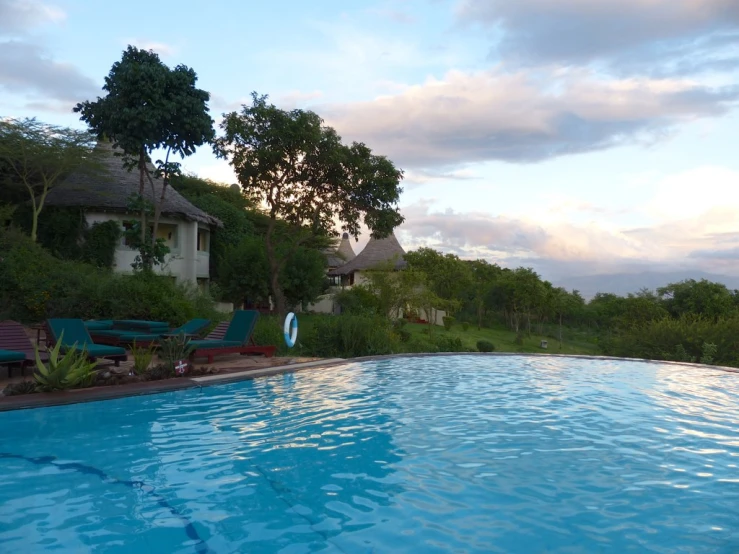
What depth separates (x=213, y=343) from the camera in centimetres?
1216

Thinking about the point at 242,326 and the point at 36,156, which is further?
the point at 36,156

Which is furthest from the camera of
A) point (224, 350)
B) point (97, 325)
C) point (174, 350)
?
point (97, 325)

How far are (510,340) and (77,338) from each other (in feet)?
88.1

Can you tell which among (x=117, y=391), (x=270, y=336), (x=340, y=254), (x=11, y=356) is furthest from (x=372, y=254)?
(x=117, y=391)

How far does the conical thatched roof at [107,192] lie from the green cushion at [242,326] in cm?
1509

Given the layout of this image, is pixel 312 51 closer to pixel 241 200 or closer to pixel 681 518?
pixel 681 518

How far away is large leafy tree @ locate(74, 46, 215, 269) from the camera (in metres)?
20.2

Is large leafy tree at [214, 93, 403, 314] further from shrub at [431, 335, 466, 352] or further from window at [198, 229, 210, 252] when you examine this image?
window at [198, 229, 210, 252]

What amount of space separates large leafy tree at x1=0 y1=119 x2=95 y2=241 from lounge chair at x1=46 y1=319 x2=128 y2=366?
16031 mm

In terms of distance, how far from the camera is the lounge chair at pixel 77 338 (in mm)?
10273

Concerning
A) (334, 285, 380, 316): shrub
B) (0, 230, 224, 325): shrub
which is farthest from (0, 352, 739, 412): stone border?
(334, 285, 380, 316): shrub

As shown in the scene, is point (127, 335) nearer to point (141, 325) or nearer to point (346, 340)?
point (141, 325)

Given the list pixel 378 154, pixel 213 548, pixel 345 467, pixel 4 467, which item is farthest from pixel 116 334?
pixel 378 154

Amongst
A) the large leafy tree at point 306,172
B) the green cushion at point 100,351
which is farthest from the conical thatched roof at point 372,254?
the green cushion at point 100,351
